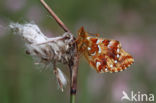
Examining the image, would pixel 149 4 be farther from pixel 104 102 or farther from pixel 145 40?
pixel 104 102

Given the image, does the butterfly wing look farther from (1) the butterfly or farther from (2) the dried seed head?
(2) the dried seed head

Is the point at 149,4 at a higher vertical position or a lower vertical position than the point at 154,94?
higher

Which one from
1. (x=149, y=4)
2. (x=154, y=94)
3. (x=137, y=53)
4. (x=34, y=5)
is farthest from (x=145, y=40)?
(x=34, y=5)

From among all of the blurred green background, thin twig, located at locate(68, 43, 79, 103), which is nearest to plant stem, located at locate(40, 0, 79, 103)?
thin twig, located at locate(68, 43, 79, 103)

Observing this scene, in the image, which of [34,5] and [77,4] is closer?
[34,5]

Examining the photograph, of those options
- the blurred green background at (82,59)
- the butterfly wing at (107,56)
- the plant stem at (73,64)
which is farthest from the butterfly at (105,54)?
the blurred green background at (82,59)

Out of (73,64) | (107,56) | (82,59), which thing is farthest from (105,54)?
Result: (82,59)

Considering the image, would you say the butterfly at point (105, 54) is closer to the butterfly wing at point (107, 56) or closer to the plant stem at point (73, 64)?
the butterfly wing at point (107, 56)
